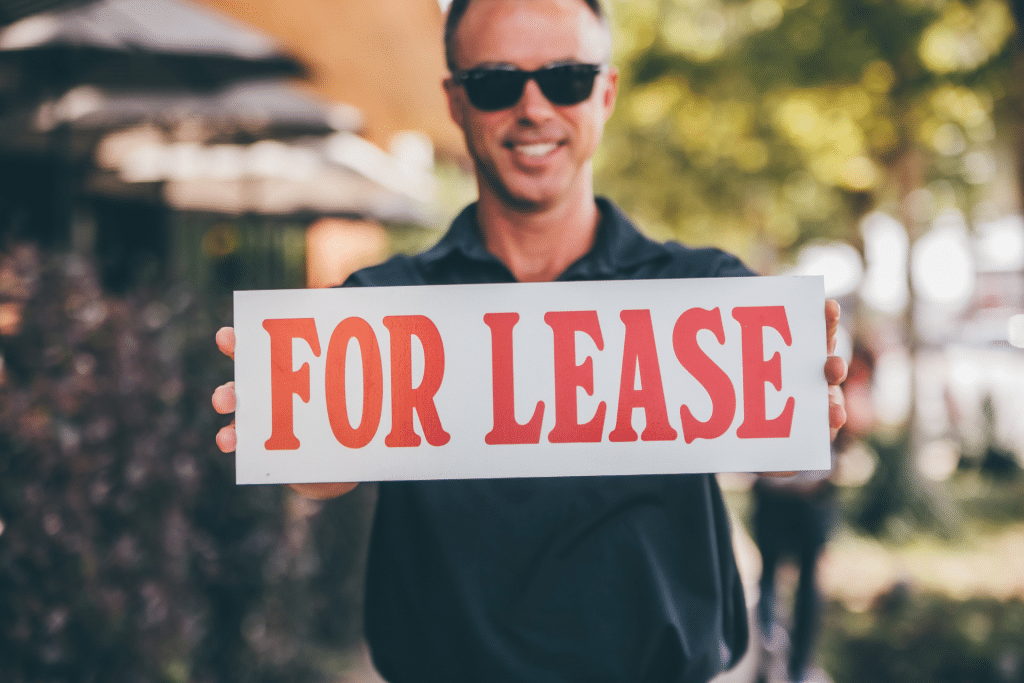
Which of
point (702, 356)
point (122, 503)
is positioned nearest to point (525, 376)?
point (702, 356)

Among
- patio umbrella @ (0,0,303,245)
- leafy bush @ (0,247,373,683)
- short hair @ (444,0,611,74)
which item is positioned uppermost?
patio umbrella @ (0,0,303,245)

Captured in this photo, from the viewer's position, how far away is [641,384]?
1.42 m

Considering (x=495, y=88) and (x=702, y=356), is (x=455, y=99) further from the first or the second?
(x=702, y=356)

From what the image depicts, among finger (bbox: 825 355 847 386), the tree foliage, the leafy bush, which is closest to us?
finger (bbox: 825 355 847 386)

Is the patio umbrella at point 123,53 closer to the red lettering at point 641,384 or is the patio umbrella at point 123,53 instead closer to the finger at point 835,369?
the red lettering at point 641,384

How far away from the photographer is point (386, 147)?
12992 mm

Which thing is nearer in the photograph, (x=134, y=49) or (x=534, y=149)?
(x=534, y=149)

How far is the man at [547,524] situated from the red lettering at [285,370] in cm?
8

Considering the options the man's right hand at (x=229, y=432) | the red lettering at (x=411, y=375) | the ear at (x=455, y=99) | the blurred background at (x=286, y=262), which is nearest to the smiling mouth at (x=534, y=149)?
the ear at (x=455, y=99)

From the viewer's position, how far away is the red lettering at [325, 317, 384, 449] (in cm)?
142

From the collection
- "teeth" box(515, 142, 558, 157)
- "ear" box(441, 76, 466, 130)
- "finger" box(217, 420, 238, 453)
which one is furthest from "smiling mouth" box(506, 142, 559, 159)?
"finger" box(217, 420, 238, 453)

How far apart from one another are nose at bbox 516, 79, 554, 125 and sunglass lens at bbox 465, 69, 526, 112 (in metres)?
0.01

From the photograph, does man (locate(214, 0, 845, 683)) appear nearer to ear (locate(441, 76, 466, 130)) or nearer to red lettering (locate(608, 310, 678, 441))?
ear (locate(441, 76, 466, 130))

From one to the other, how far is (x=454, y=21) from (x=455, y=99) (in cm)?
15
